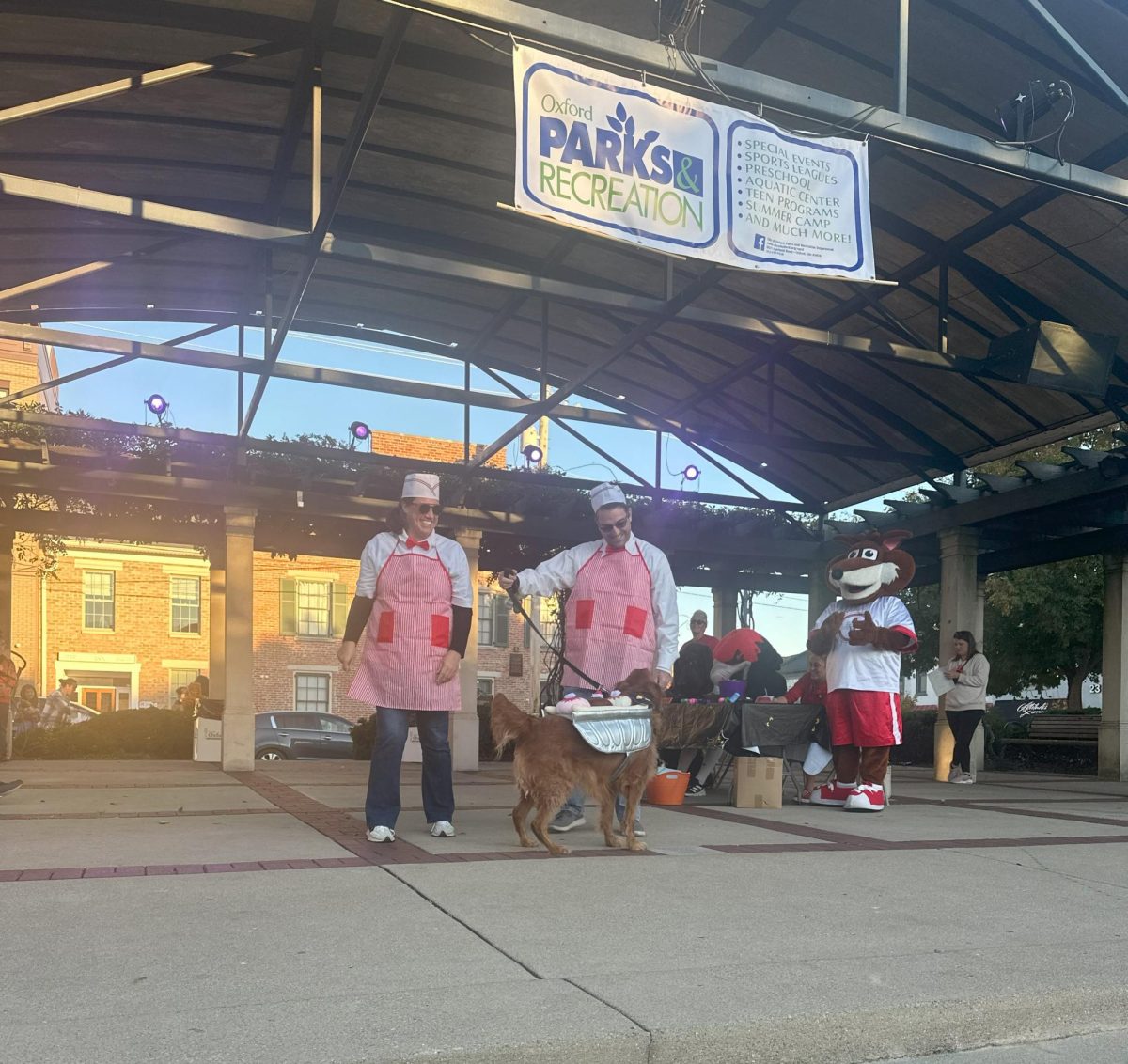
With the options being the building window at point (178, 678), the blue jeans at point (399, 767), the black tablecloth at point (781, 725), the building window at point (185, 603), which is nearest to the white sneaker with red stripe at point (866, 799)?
the black tablecloth at point (781, 725)

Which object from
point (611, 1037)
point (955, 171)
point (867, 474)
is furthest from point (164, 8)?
point (867, 474)

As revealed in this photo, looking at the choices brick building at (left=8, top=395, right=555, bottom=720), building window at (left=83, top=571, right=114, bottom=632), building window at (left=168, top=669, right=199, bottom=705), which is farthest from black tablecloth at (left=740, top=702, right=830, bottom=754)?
building window at (left=83, top=571, right=114, bottom=632)

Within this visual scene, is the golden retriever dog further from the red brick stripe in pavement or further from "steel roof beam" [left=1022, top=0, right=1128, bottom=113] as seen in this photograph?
"steel roof beam" [left=1022, top=0, right=1128, bottom=113]

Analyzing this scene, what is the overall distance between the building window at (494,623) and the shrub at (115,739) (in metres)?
20.3

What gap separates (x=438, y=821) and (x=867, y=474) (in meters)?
10.5

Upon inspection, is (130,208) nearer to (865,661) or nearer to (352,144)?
(352,144)

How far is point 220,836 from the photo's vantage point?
5.89 metres

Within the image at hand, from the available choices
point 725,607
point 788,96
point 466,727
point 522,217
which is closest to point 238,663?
point 466,727

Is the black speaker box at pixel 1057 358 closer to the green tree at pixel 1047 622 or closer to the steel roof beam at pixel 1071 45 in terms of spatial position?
the steel roof beam at pixel 1071 45

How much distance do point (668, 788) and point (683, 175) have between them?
14.5 feet

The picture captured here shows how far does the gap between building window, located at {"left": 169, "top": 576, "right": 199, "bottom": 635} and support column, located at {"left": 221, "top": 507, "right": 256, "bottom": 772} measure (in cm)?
2526

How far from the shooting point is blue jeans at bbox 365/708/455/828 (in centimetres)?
575

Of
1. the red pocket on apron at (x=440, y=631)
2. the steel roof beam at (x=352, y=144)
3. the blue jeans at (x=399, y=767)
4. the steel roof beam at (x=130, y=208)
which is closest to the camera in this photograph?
the steel roof beam at (x=352, y=144)

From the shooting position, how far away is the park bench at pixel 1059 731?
1586 centimetres
